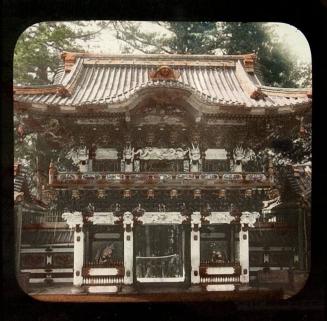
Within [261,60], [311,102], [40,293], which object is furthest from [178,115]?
[40,293]

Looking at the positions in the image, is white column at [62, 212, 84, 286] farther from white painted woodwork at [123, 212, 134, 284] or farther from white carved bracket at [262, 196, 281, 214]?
white carved bracket at [262, 196, 281, 214]

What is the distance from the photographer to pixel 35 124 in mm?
3232

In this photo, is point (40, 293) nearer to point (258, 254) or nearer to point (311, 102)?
point (258, 254)

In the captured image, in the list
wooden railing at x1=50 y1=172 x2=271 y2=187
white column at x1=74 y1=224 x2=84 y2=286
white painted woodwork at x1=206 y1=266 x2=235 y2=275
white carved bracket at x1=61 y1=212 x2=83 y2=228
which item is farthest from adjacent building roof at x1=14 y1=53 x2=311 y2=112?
white painted woodwork at x1=206 y1=266 x2=235 y2=275

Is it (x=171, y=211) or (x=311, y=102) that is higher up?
(x=311, y=102)

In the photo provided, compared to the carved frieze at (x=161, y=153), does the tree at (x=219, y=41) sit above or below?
above

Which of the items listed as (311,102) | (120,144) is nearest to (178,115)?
(120,144)

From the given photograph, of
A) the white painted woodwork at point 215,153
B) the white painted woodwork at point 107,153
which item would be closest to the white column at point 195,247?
the white painted woodwork at point 215,153

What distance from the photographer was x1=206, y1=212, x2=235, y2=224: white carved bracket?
3.42 m

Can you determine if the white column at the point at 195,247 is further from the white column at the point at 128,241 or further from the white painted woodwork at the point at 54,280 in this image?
the white painted woodwork at the point at 54,280

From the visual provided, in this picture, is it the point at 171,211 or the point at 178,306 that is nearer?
the point at 178,306

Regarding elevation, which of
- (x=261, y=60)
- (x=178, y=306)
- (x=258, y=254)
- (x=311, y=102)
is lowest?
(x=178, y=306)

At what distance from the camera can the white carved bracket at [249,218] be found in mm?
3307

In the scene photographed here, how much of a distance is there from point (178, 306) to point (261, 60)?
1.75 m
